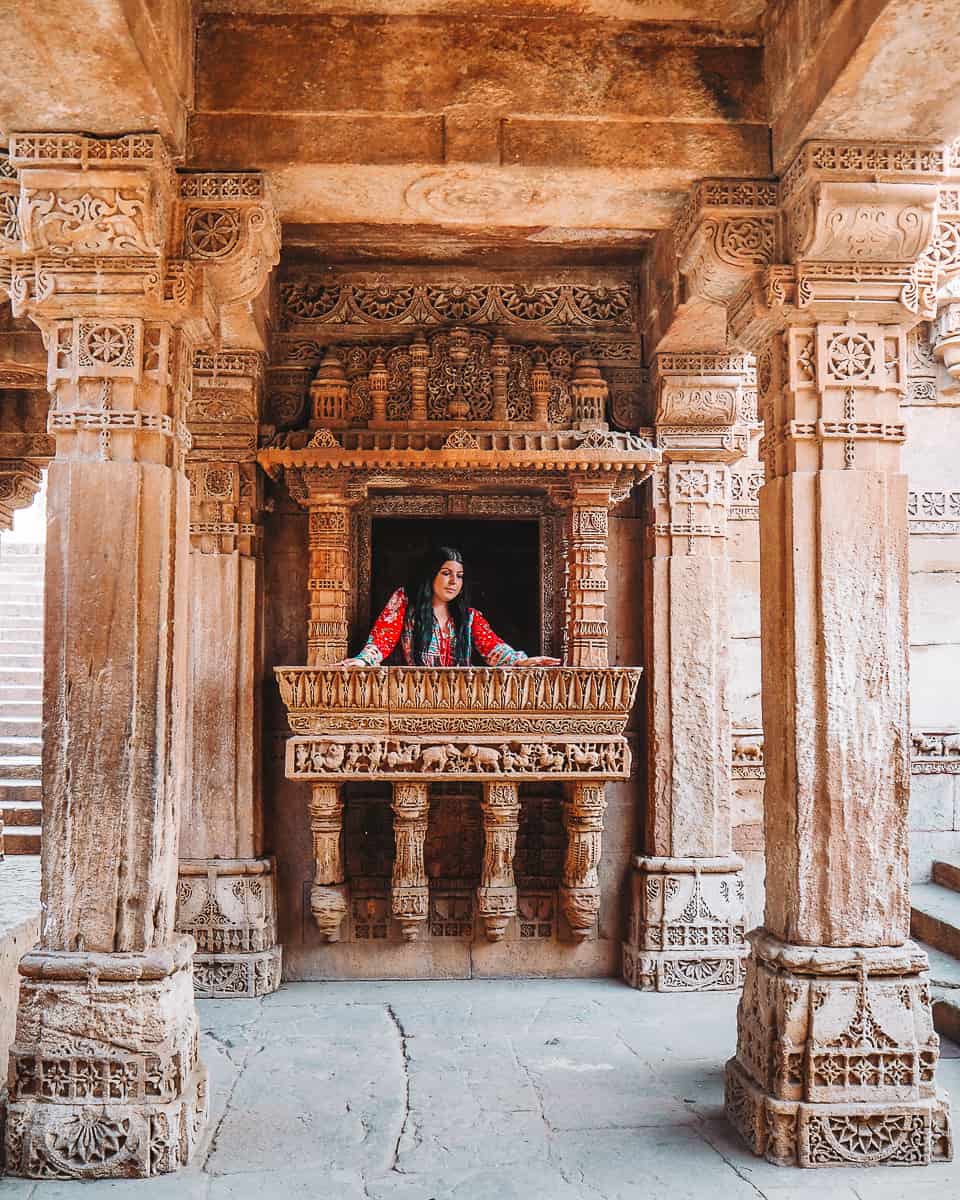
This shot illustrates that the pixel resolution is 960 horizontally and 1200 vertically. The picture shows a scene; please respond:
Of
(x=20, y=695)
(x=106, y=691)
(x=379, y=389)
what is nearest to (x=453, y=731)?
(x=379, y=389)

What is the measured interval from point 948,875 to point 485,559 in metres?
3.64

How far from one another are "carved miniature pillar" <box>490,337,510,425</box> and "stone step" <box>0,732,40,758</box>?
19.6 ft

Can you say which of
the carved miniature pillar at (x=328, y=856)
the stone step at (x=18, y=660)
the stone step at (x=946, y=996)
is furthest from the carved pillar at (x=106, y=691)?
the stone step at (x=18, y=660)

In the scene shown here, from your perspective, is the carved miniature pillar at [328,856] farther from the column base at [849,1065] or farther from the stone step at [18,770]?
Result: the stone step at [18,770]

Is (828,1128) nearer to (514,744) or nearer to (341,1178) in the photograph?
(341,1178)

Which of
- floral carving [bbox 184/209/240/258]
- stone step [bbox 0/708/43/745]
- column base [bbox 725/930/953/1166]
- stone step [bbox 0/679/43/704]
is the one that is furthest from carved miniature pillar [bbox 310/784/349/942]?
stone step [bbox 0/679/43/704]

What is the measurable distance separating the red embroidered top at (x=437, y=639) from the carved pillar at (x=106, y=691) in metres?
2.24

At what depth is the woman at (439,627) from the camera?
Answer: 605 cm

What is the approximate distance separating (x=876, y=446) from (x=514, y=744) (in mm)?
2522

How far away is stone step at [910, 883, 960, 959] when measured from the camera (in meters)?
5.76

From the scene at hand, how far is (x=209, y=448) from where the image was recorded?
593 cm

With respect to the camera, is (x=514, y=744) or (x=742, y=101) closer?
(x=742, y=101)

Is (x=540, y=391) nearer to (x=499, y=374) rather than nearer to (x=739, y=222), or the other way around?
(x=499, y=374)

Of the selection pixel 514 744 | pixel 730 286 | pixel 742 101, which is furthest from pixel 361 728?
pixel 742 101
